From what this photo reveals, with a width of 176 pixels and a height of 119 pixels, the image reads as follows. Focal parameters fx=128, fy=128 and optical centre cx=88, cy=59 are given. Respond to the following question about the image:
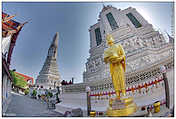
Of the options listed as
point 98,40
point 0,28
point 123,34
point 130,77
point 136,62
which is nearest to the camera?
point 0,28

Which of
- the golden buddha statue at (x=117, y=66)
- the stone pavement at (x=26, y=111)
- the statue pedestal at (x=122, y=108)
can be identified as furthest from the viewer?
the stone pavement at (x=26, y=111)

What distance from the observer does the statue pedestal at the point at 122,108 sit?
3.19 metres

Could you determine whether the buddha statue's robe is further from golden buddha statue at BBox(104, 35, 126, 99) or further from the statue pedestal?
the statue pedestal

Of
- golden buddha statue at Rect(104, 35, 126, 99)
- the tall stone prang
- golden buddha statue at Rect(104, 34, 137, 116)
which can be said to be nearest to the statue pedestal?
golden buddha statue at Rect(104, 34, 137, 116)

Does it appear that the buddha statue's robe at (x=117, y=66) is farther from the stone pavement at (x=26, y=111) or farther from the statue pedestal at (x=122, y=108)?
the stone pavement at (x=26, y=111)

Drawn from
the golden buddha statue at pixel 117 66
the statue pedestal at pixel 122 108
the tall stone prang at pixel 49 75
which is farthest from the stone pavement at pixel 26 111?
the tall stone prang at pixel 49 75

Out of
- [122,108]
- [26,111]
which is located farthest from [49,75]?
[122,108]

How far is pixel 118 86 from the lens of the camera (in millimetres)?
3627

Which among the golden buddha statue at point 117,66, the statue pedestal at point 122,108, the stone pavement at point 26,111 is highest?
the golden buddha statue at point 117,66

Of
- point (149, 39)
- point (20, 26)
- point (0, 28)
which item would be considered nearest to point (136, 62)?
point (149, 39)

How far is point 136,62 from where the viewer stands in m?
8.47

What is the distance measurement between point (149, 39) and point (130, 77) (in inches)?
339

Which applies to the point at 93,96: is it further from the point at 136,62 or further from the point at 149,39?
the point at 149,39

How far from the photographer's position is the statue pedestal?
10.5 feet
